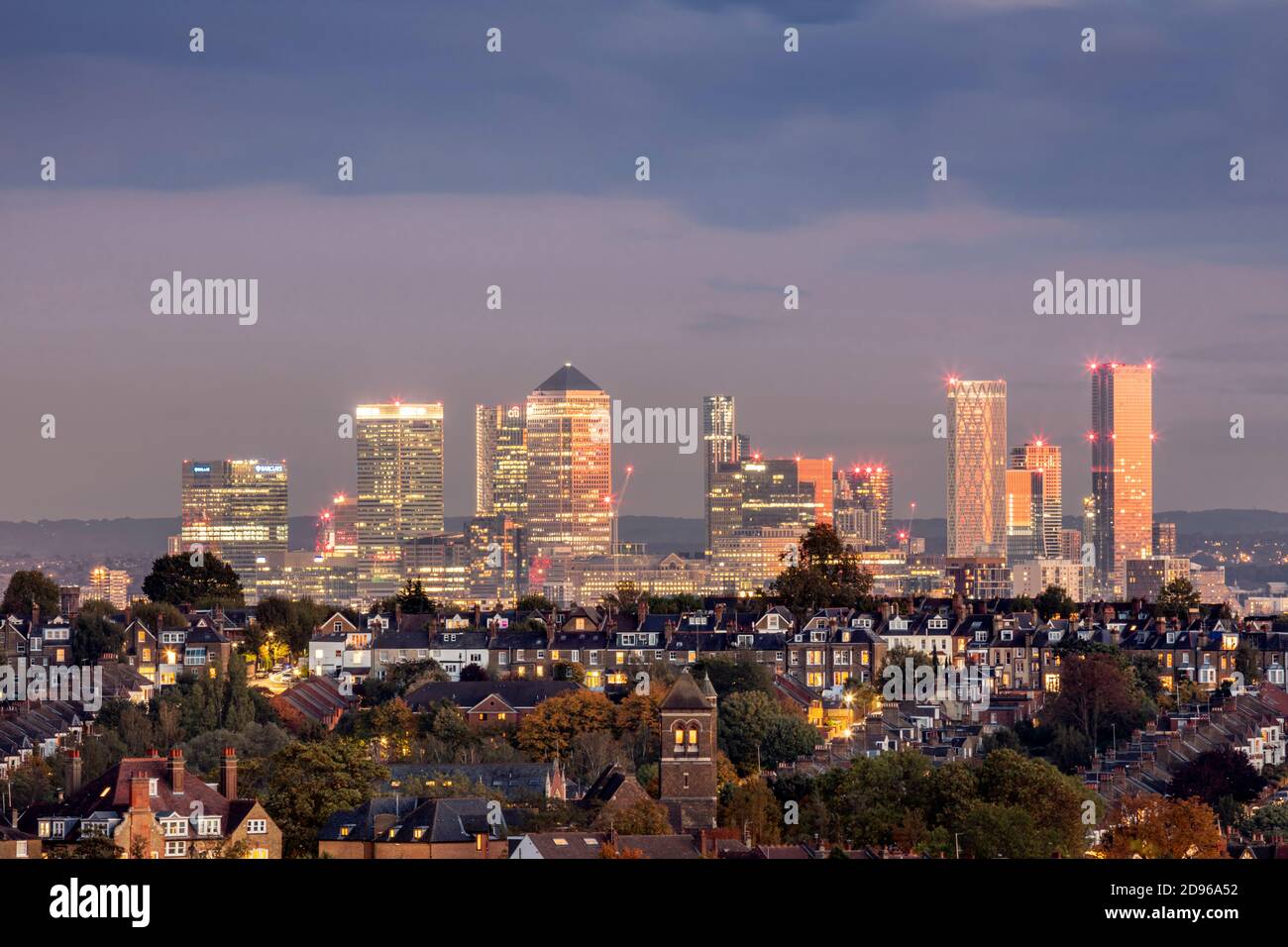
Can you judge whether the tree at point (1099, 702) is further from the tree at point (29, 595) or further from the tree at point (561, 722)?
the tree at point (29, 595)

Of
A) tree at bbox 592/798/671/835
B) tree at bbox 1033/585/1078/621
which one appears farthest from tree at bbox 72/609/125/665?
tree at bbox 592/798/671/835

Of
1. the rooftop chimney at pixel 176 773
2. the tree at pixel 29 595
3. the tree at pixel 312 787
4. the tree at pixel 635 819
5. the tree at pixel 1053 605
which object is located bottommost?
the tree at pixel 635 819

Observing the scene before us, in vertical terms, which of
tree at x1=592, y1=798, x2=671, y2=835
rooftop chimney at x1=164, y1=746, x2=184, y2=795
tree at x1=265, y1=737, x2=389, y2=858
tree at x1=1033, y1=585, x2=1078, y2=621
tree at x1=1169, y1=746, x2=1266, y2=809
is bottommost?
tree at x1=1169, y1=746, x2=1266, y2=809

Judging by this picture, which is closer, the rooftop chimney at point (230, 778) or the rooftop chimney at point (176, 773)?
the rooftop chimney at point (176, 773)

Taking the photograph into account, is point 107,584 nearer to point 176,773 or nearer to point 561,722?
point 561,722

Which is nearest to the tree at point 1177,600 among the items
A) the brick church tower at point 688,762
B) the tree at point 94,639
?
the tree at point 94,639

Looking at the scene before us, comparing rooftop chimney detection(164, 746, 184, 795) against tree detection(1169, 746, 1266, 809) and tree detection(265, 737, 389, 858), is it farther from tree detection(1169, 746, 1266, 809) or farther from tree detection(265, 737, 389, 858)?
tree detection(1169, 746, 1266, 809)
